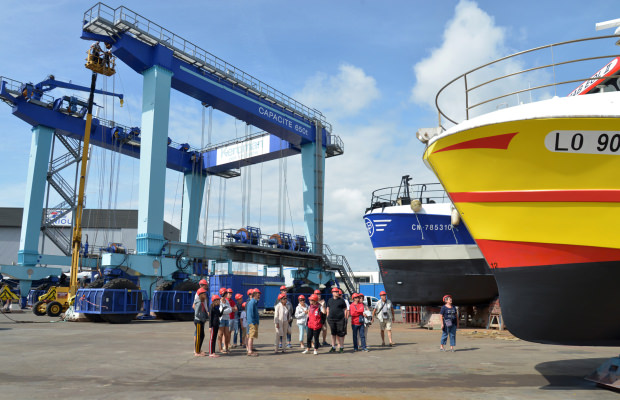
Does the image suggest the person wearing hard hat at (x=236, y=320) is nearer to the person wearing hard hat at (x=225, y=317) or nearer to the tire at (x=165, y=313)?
the person wearing hard hat at (x=225, y=317)

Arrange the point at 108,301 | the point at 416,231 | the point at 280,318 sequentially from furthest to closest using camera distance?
the point at 108,301
the point at 416,231
the point at 280,318

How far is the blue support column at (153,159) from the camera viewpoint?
23.6 meters

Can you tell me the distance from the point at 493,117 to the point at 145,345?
10660 millimetres

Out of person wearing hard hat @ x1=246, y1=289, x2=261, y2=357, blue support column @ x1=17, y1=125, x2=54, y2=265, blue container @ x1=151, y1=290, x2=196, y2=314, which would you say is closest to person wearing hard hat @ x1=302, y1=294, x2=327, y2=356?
person wearing hard hat @ x1=246, y1=289, x2=261, y2=357

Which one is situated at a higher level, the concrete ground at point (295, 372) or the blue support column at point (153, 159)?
the blue support column at point (153, 159)

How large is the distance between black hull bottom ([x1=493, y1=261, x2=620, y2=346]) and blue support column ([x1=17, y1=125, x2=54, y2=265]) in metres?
30.8

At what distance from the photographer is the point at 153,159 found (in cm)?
2406

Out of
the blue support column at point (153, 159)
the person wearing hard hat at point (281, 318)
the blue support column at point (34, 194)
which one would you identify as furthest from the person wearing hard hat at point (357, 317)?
the blue support column at point (34, 194)

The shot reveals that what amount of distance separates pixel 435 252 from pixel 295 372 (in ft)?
33.2

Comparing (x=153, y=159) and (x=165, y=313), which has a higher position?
(x=153, y=159)

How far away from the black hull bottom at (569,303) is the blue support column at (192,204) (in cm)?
3198

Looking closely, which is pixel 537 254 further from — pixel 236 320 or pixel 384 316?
pixel 236 320

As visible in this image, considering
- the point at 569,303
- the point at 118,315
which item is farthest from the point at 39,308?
the point at 569,303

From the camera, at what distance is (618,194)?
5.86 metres
